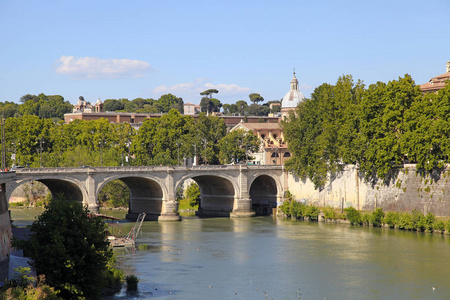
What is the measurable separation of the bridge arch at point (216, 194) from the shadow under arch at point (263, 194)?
3637 millimetres

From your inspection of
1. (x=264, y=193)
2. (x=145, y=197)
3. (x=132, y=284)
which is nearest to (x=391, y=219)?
(x=264, y=193)

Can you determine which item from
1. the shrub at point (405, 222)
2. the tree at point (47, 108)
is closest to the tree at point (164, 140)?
the shrub at point (405, 222)

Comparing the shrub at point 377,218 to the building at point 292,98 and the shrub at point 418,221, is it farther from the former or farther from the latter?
the building at point 292,98

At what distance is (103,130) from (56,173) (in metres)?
35.7

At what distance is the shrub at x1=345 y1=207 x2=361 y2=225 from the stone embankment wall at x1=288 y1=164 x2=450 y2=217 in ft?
6.29

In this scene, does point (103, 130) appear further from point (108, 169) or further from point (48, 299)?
point (48, 299)

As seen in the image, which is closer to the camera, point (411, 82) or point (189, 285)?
point (189, 285)

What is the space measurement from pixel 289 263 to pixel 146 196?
30.5 m

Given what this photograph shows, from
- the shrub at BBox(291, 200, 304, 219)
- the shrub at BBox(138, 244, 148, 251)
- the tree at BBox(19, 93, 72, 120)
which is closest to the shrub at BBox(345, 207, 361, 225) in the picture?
the shrub at BBox(291, 200, 304, 219)

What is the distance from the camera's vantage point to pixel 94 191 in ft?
224

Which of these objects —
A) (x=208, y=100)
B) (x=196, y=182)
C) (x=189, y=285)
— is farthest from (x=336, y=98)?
(x=208, y=100)

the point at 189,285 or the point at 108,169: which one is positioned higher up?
the point at 108,169

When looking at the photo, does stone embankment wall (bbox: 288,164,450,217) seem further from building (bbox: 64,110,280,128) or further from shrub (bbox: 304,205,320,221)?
building (bbox: 64,110,280,128)

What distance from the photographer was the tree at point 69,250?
33.4 m
